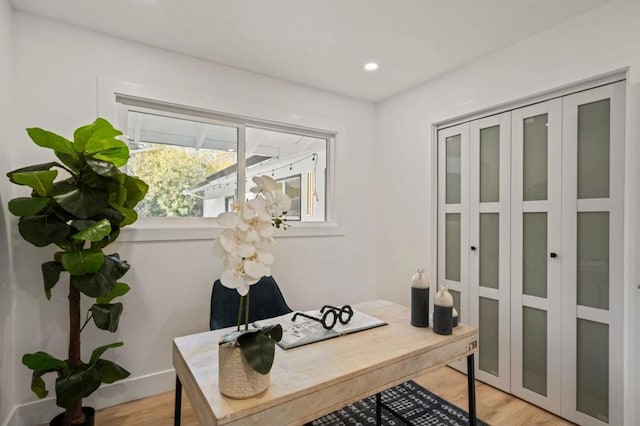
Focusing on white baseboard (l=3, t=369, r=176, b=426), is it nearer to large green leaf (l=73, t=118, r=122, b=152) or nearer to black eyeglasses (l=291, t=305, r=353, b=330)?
black eyeglasses (l=291, t=305, r=353, b=330)

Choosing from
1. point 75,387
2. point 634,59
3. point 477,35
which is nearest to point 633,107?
point 634,59

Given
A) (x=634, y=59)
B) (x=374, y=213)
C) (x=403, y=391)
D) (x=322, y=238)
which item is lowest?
(x=403, y=391)

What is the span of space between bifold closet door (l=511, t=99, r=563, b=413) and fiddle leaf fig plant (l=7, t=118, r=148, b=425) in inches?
105

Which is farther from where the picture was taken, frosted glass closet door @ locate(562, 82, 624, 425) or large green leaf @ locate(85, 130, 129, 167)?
frosted glass closet door @ locate(562, 82, 624, 425)

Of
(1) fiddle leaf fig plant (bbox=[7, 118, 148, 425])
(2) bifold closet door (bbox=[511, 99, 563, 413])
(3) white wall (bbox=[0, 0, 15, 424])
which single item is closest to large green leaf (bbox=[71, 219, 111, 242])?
(1) fiddle leaf fig plant (bbox=[7, 118, 148, 425])

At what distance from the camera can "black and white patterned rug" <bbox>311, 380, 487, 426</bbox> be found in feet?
6.83

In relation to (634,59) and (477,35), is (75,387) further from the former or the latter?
(634,59)

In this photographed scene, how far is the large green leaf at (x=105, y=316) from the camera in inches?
72.0

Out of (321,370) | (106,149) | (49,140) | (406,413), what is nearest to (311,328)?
(321,370)

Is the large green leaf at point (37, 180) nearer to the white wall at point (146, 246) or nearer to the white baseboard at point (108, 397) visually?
the white wall at point (146, 246)

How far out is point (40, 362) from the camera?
1.74 meters

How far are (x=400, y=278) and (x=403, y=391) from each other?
3.66 ft

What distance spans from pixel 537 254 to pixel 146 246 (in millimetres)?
2826

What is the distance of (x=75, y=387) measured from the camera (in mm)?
1709
